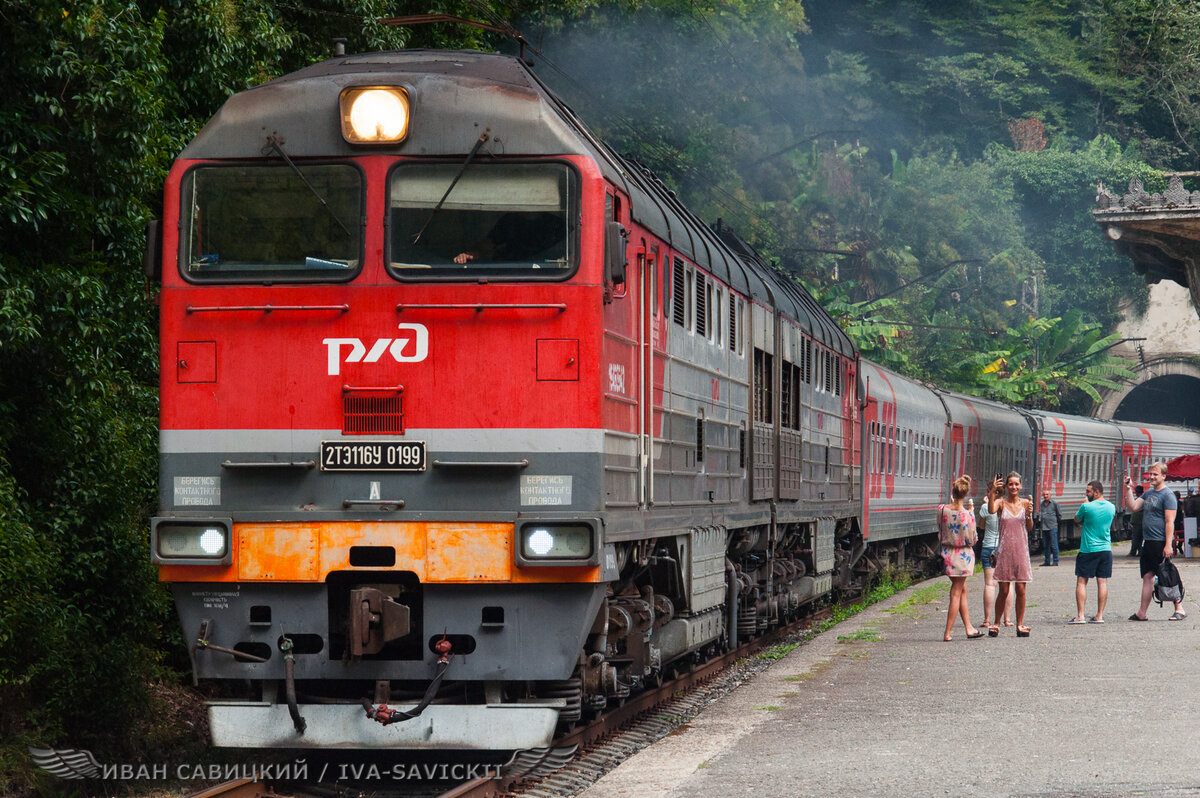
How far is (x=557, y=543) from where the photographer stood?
24.0 feet

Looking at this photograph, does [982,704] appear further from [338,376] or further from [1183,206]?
[1183,206]

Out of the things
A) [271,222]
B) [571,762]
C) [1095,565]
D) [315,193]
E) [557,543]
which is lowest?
[571,762]

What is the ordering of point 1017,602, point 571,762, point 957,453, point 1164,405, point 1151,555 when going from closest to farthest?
point 571,762 → point 1017,602 → point 1151,555 → point 957,453 → point 1164,405

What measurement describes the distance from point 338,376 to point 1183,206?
23084 millimetres

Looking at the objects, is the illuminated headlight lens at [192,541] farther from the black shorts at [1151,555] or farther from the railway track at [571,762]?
the black shorts at [1151,555]

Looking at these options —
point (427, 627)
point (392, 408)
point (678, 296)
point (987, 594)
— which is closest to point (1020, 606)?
point (987, 594)

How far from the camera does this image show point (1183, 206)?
2689cm

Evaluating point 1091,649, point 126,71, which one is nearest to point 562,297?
point 126,71

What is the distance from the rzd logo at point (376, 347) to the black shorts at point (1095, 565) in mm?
10639

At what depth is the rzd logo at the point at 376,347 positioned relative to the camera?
24.5 ft

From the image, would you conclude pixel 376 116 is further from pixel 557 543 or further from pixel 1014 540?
pixel 1014 540

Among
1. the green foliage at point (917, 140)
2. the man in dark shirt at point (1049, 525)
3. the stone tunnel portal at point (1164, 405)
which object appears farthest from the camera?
the stone tunnel portal at point (1164, 405)

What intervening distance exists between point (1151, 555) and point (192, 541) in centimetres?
1208

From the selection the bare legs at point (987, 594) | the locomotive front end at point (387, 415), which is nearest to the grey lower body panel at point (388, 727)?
the locomotive front end at point (387, 415)
